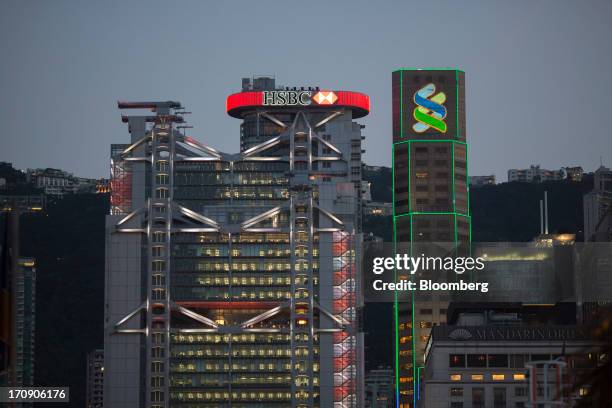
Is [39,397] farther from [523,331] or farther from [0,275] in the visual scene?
[523,331]

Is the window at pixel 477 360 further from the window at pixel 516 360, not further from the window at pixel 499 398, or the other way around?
the window at pixel 499 398

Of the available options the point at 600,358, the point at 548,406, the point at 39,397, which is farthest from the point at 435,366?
the point at 600,358

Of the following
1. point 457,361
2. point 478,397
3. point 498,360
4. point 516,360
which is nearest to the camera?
point 478,397

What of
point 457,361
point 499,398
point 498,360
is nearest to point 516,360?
point 498,360

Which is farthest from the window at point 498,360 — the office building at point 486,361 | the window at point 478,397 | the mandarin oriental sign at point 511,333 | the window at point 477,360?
the window at point 478,397

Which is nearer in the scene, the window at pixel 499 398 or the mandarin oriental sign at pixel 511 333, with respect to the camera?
the window at pixel 499 398

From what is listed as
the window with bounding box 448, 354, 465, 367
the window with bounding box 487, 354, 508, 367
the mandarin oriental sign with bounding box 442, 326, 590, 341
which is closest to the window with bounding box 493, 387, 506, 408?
the window with bounding box 487, 354, 508, 367

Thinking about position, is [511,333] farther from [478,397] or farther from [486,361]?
[478,397]

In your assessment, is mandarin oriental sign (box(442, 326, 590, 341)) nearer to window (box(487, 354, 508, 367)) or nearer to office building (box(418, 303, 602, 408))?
→ office building (box(418, 303, 602, 408))
